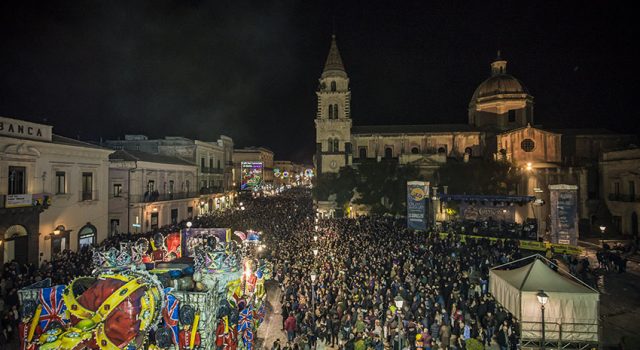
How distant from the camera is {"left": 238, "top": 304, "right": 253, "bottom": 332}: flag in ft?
30.6

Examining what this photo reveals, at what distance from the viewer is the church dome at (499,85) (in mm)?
44844

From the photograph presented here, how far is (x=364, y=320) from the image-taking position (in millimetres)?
10914

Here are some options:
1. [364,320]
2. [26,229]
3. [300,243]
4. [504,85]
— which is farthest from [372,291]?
[504,85]

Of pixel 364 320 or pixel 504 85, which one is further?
pixel 504 85

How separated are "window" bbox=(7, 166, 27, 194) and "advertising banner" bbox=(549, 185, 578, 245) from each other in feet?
100

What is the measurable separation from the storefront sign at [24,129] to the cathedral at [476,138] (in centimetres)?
2782

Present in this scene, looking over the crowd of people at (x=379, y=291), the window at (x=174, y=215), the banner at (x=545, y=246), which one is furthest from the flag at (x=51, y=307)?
the window at (x=174, y=215)

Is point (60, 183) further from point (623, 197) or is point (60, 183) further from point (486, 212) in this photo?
point (623, 197)

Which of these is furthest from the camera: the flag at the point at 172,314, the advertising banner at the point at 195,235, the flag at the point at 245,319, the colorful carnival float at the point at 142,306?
the advertising banner at the point at 195,235

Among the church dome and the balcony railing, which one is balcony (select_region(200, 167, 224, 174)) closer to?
the balcony railing

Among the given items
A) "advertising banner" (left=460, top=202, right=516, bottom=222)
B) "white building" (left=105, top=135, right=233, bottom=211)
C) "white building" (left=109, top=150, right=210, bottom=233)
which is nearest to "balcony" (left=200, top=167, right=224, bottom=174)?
"white building" (left=105, top=135, right=233, bottom=211)

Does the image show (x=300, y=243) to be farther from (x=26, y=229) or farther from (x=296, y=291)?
(x=26, y=229)

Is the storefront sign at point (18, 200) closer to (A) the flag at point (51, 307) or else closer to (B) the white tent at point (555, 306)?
(A) the flag at point (51, 307)

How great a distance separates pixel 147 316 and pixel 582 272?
17.4 metres
